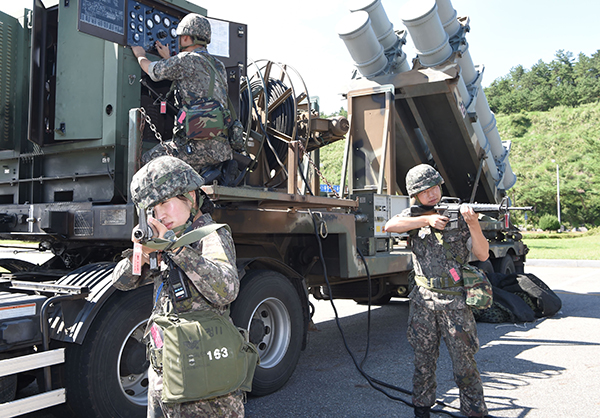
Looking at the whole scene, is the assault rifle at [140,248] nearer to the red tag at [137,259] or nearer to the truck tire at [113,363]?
the red tag at [137,259]

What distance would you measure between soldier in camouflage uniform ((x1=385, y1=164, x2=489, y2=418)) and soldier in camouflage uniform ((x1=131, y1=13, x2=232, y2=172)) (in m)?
1.47

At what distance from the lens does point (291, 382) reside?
14.2 ft

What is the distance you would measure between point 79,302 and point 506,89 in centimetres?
10527

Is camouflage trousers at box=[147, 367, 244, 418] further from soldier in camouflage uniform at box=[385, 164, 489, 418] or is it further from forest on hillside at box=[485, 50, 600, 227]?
forest on hillside at box=[485, 50, 600, 227]

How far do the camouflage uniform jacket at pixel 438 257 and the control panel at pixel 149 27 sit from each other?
242 cm

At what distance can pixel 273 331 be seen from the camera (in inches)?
162

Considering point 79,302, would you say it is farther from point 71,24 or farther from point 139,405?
point 71,24

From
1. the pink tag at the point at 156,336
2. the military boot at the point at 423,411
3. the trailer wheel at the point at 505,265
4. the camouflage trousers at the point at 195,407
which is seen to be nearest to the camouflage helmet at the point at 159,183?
the pink tag at the point at 156,336

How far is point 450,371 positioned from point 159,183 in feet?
12.1

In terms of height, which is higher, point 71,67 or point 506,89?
point 506,89

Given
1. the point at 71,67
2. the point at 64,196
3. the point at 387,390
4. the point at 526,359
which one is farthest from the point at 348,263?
the point at 71,67

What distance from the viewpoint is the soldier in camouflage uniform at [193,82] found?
357cm

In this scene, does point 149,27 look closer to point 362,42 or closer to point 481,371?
point 362,42

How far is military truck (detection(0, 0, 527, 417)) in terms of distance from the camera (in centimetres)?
277
